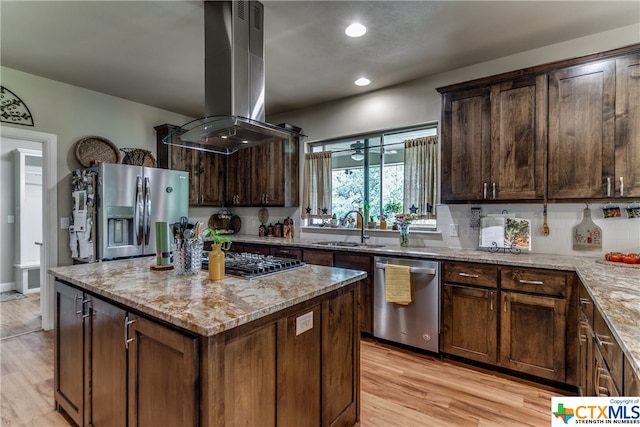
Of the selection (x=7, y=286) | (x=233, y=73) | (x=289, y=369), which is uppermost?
(x=233, y=73)

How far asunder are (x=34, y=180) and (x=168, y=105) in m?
3.06

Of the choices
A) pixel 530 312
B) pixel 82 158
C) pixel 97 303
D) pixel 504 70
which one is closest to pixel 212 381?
pixel 97 303

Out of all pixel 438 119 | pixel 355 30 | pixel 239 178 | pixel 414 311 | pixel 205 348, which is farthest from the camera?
pixel 239 178

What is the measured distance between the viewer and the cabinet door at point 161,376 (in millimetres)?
1134

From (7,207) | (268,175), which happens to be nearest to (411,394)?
(268,175)

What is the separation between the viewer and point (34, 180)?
17.5 ft

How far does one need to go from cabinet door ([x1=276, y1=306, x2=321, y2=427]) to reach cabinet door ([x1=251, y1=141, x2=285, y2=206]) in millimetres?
2913

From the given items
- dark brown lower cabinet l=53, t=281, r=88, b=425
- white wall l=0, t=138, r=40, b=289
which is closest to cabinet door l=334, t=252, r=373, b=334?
dark brown lower cabinet l=53, t=281, r=88, b=425

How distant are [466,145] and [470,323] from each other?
1.60 metres

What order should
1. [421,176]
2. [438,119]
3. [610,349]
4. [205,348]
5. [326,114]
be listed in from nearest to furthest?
1. [205,348]
2. [610,349]
3. [438,119]
4. [421,176]
5. [326,114]

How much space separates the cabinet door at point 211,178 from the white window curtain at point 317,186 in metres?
1.48

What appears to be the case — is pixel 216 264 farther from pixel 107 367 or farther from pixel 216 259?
pixel 107 367

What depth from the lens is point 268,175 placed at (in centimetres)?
449

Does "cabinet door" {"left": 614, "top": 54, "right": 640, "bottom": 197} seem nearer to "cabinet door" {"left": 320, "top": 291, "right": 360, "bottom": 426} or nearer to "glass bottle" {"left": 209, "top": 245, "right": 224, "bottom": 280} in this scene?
"cabinet door" {"left": 320, "top": 291, "right": 360, "bottom": 426}
